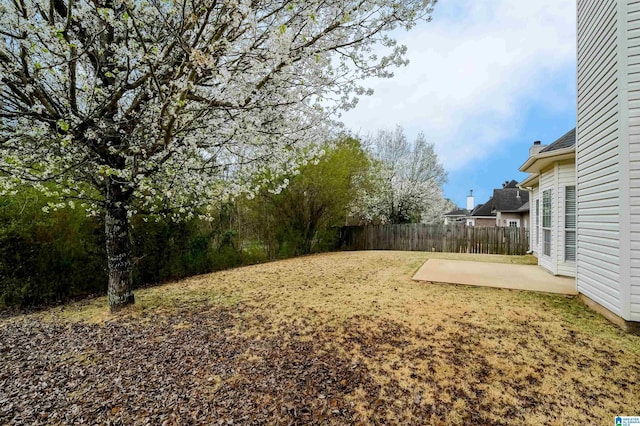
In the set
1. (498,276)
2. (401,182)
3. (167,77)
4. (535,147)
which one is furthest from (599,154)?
(401,182)

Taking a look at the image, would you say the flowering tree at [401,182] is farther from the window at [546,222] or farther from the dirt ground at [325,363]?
the dirt ground at [325,363]

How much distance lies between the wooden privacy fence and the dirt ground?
7457 mm

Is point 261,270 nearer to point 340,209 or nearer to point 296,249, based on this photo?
point 296,249

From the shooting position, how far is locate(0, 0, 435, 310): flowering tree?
112 inches

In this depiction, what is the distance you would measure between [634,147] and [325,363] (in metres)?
3.81

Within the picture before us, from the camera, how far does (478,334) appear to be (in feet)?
10.2

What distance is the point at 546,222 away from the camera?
6.29m

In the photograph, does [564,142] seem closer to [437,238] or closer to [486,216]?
[437,238]

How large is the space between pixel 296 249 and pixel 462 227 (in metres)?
6.67

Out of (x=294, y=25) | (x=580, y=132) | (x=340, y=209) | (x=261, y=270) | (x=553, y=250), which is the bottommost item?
(x=261, y=270)

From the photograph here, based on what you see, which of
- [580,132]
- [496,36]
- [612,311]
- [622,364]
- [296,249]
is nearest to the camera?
[622,364]

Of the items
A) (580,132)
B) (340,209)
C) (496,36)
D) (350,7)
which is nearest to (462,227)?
(340,209)

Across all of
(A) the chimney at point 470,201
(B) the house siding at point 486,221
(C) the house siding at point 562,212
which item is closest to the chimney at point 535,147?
(C) the house siding at point 562,212

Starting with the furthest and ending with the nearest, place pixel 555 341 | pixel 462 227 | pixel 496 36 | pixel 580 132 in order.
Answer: pixel 462 227, pixel 496 36, pixel 580 132, pixel 555 341
